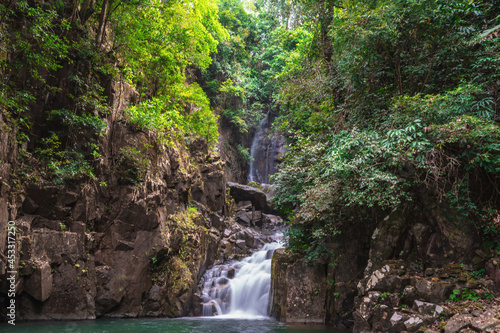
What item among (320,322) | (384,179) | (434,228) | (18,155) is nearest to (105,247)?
(18,155)

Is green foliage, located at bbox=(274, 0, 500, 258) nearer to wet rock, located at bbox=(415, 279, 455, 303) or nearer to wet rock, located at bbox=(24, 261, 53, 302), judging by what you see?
wet rock, located at bbox=(415, 279, 455, 303)

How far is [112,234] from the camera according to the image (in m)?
10.9

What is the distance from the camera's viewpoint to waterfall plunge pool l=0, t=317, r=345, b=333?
8336mm

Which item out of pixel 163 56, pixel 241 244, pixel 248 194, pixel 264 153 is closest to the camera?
pixel 163 56

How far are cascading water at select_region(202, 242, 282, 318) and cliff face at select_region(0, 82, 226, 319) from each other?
796 millimetres

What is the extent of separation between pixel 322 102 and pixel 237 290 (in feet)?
29.2

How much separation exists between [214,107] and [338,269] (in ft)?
56.7

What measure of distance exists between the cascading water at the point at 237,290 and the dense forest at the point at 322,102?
2.96m

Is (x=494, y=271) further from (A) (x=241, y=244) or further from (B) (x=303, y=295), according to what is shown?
(A) (x=241, y=244)

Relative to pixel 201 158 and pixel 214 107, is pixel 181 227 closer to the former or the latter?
pixel 201 158

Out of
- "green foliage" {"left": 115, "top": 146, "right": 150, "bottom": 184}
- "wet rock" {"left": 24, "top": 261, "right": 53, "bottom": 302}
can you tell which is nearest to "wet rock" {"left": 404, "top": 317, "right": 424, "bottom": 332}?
"green foliage" {"left": 115, "top": 146, "right": 150, "bottom": 184}

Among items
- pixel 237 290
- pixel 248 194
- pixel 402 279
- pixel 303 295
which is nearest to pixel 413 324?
pixel 402 279

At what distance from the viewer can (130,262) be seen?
36.0 feet

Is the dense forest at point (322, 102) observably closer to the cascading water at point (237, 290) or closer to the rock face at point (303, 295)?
the rock face at point (303, 295)
